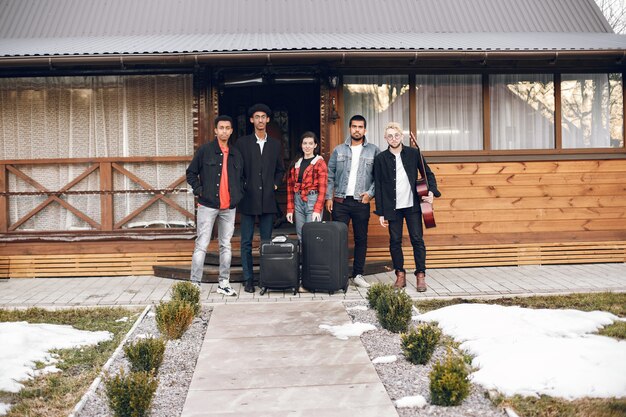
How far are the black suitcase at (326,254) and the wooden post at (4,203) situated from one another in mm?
4463

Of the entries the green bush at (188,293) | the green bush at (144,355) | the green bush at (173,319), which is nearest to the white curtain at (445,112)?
the green bush at (188,293)

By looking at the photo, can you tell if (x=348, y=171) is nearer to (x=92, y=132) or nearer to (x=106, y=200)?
(x=106, y=200)

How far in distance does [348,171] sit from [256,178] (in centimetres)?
111

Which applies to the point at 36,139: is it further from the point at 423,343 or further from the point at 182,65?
the point at 423,343

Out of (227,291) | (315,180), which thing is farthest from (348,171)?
(227,291)

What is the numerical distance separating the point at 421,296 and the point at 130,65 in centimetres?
485

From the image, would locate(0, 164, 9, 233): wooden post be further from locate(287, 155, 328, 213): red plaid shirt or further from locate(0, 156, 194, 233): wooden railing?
locate(287, 155, 328, 213): red plaid shirt

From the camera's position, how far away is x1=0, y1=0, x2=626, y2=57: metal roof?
1098 cm

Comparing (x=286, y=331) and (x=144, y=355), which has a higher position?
(x=144, y=355)

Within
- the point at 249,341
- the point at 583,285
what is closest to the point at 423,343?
the point at 249,341

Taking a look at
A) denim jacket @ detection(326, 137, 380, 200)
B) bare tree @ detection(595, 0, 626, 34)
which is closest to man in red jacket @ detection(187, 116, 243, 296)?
denim jacket @ detection(326, 137, 380, 200)

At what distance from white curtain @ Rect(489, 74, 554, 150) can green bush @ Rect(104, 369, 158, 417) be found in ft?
24.5

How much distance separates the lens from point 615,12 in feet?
128

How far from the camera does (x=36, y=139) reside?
10.3 meters
